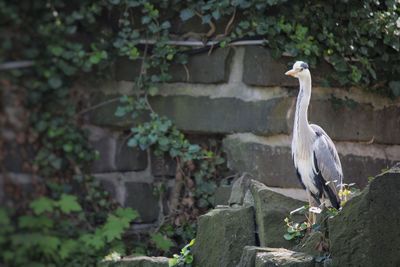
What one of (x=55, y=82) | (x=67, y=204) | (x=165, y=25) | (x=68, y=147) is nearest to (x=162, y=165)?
(x=165, y=25)

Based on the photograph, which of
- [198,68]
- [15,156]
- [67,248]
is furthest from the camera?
[198,68]

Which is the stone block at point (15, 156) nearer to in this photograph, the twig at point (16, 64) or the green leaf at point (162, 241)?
the twig at point (16, 64)

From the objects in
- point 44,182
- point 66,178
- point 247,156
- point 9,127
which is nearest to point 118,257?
point 66,178

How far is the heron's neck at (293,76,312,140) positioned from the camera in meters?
3.51

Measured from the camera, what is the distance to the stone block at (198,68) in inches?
147

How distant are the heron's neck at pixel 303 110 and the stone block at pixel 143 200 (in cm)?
76

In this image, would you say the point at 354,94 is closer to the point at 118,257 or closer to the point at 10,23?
the point at 118,257

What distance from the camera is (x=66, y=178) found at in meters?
2.49

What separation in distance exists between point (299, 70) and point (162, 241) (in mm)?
999

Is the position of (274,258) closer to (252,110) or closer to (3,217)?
(3,217)

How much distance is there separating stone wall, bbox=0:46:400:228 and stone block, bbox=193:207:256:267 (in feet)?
2.39

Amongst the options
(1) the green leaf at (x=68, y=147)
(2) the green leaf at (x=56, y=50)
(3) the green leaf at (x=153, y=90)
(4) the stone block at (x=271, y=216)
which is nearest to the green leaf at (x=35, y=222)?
(2) the green leaf at (x=56, y=50)

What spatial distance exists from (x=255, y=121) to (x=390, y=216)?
129 cm

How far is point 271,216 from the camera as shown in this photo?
2.96 m
